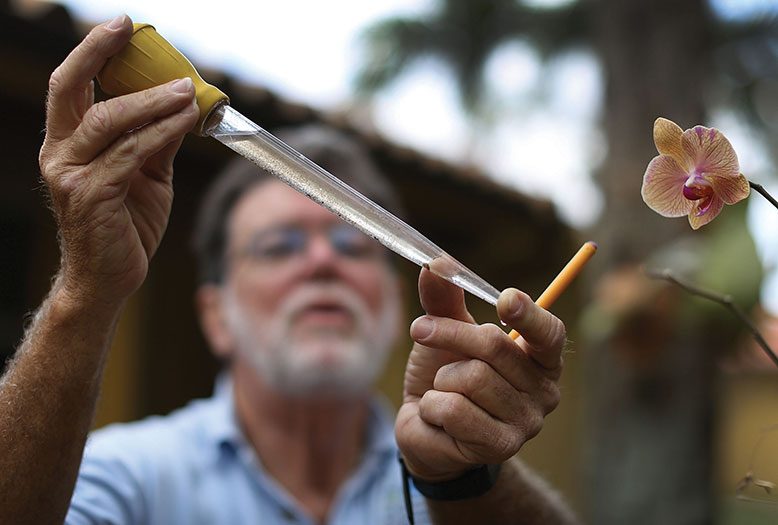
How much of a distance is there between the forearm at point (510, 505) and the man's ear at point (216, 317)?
0.85 metres

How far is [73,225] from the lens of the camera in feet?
2.18

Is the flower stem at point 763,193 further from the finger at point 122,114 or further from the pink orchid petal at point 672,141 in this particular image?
the finger at point 122,114

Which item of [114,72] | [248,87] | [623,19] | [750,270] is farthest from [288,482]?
[623,19]

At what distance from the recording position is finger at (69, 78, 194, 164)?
60cm

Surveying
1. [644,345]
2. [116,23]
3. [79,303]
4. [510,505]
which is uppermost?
[116,23]

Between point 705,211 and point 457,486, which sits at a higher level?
point 705,211

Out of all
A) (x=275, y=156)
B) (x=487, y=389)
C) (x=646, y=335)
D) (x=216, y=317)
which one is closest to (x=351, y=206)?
(x=275, y=156)

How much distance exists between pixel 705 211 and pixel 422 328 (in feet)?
0.66

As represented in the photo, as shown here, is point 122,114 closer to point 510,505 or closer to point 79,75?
point 79,75

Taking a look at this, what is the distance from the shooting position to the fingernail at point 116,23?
591mm

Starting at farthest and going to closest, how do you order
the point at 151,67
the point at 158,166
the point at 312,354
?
the point at 312,354 → the point at 158,166 → the point at 151,67

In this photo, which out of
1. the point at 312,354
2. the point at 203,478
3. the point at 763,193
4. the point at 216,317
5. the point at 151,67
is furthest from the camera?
the point at 216,317

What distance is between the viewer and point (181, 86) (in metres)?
0.60

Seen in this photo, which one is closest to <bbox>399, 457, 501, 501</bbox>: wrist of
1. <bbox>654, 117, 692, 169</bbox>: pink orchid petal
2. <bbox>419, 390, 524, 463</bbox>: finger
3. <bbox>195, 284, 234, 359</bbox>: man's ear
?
<bbox>419, 390, 524, 463</bbox>: finger
